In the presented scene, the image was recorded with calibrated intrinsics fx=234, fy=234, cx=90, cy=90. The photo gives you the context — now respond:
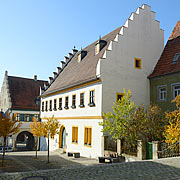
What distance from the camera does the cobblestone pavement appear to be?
10.5 metres

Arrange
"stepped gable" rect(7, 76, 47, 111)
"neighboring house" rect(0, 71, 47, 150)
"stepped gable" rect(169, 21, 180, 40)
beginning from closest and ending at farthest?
1. "stepped gable" rect(169, 21, 180, 40)
2. "neighboring house" rect(0, 71, 47, 150)
3. "stepped gable" rect(7, 76, 47, 111)

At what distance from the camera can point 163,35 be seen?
26.0 metres

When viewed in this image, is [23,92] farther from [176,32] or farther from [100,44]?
[176,32]

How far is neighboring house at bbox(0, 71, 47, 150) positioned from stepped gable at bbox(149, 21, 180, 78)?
25.7 metres

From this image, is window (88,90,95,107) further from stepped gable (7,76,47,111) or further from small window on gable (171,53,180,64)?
stepped gable (7,76,47,111)

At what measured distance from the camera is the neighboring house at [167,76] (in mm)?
21266

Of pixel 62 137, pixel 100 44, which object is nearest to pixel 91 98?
pixel 100 44

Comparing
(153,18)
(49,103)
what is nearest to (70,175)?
(153,18)

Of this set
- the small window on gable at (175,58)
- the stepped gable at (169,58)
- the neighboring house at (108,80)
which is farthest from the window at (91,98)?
the small window on gable at (175,58)

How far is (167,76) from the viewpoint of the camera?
866 inches

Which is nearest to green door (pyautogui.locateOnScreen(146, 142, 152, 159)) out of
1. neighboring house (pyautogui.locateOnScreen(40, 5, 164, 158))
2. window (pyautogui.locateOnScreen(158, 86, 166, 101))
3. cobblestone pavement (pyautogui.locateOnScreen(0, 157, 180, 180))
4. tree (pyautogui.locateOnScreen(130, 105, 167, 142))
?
tree (pyautogui.locateOnScreen(130, 105, 167, 142))

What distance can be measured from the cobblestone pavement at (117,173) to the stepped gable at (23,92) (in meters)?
32.0

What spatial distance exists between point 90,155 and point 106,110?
464cm

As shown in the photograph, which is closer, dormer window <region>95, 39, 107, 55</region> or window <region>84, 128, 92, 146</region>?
window <region>84, 128, 92, 146</region>
